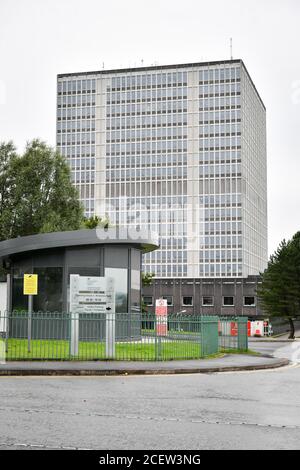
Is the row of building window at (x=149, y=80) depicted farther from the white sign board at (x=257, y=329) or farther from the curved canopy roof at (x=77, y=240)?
the curved canopy roof at (x=77, y=240)

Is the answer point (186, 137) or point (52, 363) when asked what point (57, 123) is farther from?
point (52, 363)

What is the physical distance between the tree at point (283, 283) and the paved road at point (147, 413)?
1762 inches

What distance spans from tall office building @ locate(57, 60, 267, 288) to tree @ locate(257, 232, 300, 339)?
232ft

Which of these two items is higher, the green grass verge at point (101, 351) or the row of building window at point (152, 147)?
the row of building window at point (152, 147)

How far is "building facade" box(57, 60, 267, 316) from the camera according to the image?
134625 millimetres

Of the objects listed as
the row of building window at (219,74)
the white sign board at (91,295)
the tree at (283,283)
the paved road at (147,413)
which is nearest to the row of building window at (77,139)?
the row of building window at (219,74)

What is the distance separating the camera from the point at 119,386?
14.0 m

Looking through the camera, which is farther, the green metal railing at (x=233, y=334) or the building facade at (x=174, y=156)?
the building facade at (x=174, y=156)

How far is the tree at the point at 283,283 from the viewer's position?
59594 mm

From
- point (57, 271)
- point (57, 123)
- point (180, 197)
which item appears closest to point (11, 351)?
point (57, 271)

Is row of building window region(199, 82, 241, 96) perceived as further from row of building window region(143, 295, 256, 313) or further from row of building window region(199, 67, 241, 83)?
row of building window region(143, 295, 256, 313)

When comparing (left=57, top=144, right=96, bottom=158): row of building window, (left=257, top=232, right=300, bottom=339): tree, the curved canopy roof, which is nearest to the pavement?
the curved canopy roof

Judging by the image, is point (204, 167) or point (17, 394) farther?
point (204, 167)
